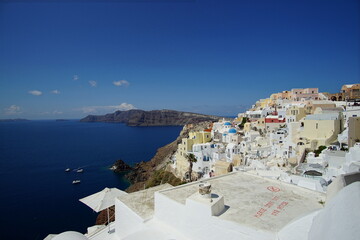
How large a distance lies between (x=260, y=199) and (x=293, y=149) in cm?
1872

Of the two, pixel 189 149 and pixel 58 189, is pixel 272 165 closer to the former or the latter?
pixel 189 149

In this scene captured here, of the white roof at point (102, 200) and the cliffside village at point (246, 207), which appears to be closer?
the cliffside village at point (246, 207)

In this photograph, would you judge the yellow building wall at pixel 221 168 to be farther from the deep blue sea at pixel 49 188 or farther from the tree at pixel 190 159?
the deep blue sea at pixel 49 188

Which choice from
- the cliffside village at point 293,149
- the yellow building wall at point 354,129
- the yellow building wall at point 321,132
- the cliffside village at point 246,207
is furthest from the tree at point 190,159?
the yellow building wall at point 354,129

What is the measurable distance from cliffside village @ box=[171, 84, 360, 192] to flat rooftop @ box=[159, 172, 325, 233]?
334 centimetres

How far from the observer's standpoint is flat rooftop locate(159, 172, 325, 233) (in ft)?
21.3

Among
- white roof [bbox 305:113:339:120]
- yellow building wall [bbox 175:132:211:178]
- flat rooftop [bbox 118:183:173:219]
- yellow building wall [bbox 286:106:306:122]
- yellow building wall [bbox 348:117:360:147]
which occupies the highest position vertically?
yellow building wall [bbox 286:106:306:122]

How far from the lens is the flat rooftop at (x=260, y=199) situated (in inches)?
256

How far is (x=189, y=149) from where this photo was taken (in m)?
36.7

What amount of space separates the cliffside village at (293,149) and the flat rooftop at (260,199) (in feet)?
11.0

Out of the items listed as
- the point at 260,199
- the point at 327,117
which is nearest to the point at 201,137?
the point at 327,117

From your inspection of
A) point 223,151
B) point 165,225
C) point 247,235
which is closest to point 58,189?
point 223,151

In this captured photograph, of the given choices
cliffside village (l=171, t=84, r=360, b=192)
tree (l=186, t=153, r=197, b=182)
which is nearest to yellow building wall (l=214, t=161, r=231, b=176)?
cliffside village (l=171, t=84, r=360, b=192)

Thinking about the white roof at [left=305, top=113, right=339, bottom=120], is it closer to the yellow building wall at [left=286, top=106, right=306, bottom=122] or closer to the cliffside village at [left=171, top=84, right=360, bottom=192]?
the cliffside village at [left=171, top=84, right=360, bottom=192]
